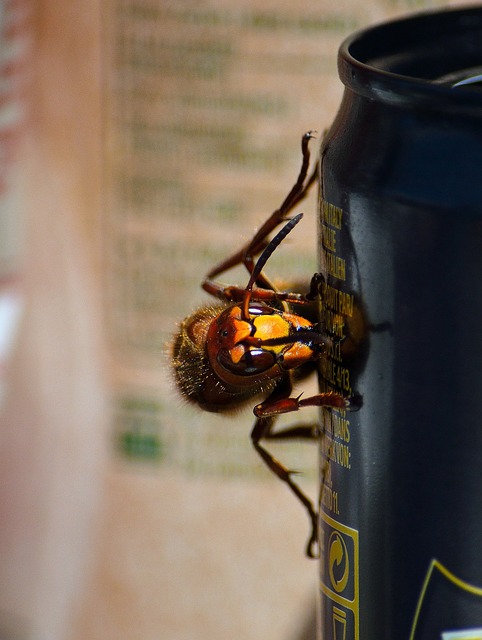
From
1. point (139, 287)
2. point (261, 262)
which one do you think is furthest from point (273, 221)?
point (139, 287)

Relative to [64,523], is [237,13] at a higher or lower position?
higher

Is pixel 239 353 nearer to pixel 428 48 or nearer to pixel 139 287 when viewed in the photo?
pixel 428 48

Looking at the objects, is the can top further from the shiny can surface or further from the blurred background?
the blurred background

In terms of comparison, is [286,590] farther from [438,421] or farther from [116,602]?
[438,421]

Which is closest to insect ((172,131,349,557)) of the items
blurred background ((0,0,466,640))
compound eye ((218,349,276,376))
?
compound eye ((218,349,276,376))

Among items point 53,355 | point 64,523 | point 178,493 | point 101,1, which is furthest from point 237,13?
point 64,523

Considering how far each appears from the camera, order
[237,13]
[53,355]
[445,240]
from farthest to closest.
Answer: [53,355]
[237,13]
[445,240]
